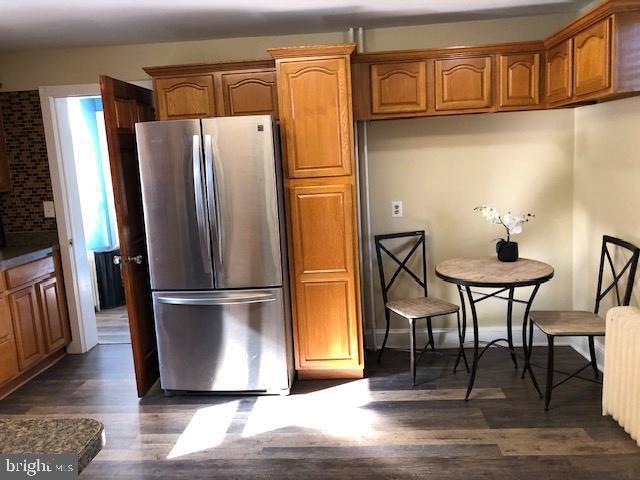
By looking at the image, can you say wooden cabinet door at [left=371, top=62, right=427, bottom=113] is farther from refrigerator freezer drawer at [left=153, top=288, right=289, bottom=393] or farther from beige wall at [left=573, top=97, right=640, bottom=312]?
refrigerator freezer drawer at [left=153, top=288, right=289, bottom=393]

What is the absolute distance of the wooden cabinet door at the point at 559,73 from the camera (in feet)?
9.59

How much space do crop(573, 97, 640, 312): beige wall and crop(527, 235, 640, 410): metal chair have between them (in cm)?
9

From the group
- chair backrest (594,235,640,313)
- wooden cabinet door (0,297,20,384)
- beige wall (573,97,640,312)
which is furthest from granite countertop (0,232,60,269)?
beige wall (573,97,640,312)

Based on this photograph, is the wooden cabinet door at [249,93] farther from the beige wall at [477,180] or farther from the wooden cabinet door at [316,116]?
the beige wall at [477,180]

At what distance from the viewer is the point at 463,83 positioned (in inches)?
131

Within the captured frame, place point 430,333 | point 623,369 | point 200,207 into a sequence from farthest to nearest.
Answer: point 430,333
point 200,207
point 623,369

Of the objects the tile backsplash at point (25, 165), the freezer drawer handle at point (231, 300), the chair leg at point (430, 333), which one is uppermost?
the tile backsplash at point (25, 165)

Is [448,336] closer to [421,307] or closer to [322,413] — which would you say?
[421,307]

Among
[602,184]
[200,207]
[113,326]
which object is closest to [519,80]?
[602,184]

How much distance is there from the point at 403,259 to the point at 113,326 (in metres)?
2.83

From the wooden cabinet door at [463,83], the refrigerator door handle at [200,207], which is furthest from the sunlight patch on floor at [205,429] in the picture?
the wooden cabinet door at [463,83]

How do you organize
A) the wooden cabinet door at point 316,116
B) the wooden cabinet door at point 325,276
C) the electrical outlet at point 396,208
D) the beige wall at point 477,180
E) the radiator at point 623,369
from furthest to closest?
the electrical outlet at point 396,208 → the beige wall at point 477,180 → the wooden cabinet door at point 325,276 → the wooden cabinet door at point 316,116 → the radiator at point 623,369

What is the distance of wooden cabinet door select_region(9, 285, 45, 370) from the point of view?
3471mm

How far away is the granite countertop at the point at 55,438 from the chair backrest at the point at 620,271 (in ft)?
9.10
